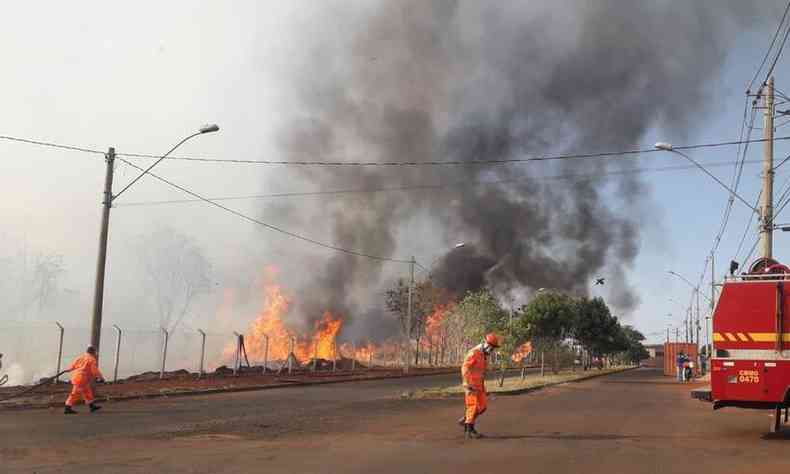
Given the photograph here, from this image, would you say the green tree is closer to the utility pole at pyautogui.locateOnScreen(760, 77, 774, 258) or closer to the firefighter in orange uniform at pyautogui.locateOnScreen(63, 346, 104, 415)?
the utility pole at pyautogui.locateOnScreen(760, 77, 774, 258)

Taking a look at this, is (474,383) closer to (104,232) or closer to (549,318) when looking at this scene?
(104,232)

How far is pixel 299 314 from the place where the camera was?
184 ft

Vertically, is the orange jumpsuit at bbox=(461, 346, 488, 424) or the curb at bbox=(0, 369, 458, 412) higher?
the orange jumpsuit at bbox=(461, 346, 488, 424)

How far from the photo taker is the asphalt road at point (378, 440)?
8516 mm

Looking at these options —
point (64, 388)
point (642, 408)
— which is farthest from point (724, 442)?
point (64, 388)

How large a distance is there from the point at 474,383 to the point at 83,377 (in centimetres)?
868

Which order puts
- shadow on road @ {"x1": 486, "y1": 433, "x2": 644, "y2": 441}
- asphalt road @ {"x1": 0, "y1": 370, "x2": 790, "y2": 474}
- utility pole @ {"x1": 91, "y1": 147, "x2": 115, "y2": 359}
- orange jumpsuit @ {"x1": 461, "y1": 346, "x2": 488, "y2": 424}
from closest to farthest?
asphalt road @ {"x1": 0, "y1": 370, "x2": 790, "y2": 474}
orange jumpsuit @ {"x1": 461, "y1": 346, "x2": 488, "y2": 424}
shadow on road @ {"x1": 486, "y1": 433, "x2": 644, "y2": 441}
utility pole @ {"x1": 91, "y1": 147, "x2": 115, "y2": 359}

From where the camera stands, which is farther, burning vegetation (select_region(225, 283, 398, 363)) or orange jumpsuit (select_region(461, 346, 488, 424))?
burning vegetation (select_region(225, 283, 398, 363))

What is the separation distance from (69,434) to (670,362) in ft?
196

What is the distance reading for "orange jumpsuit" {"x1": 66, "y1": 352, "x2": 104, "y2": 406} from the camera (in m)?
15.2

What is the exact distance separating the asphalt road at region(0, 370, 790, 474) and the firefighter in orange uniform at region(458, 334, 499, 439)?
32cm

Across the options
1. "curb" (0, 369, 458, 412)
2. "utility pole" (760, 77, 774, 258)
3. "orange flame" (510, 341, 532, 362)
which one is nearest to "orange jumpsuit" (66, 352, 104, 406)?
"curb" (0, 369, 458, 412)

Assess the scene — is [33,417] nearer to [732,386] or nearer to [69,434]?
[69,434]

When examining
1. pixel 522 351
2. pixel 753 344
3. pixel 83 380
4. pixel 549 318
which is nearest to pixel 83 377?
pixel 83 380
